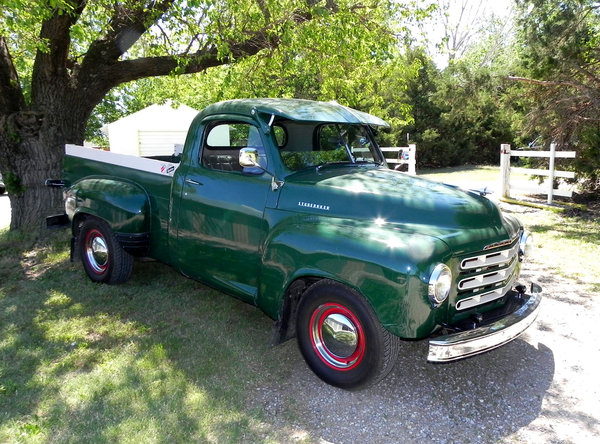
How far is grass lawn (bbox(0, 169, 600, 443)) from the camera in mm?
3199

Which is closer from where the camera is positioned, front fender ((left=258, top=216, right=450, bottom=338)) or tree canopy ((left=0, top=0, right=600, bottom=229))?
front fender ((left=258, top=216, right=450, bottom=338))

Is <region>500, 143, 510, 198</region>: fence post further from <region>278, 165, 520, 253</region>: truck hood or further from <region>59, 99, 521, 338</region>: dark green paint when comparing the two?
<region>278, 165, 520, 253</region>: truck hood

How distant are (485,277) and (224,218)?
7.17ft

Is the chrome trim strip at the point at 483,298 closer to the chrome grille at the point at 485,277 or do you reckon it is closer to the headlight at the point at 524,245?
the chrome grille at the point at 485,277

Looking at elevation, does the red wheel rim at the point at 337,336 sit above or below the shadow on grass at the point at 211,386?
above

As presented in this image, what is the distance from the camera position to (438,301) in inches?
123

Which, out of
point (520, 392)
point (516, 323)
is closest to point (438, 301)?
point (516, 323)

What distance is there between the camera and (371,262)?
3.20 m

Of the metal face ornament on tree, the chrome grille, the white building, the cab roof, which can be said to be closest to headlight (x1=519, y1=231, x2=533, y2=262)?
the chrome grille

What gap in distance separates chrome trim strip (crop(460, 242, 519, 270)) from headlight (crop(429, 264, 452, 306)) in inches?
8.6

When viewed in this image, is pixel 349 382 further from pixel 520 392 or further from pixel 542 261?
pixel 542 261

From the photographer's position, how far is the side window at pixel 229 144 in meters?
4.29

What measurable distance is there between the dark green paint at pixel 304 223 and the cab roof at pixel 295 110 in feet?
0.04

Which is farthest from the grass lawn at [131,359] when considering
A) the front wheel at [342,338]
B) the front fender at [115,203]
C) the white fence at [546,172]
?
the white fence at [546,172]
